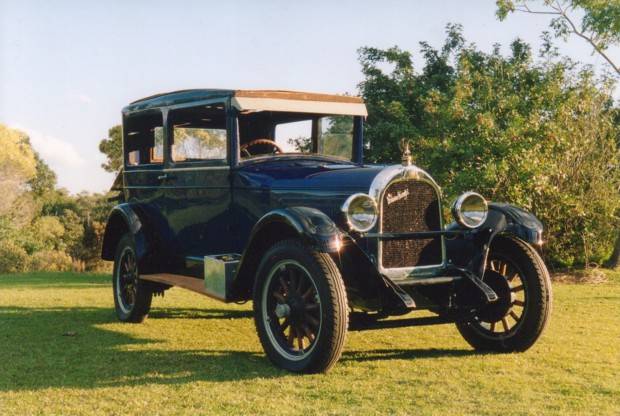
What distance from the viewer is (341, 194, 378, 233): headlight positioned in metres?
5.06

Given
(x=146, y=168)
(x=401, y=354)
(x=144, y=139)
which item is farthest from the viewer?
(x=144, y=139)

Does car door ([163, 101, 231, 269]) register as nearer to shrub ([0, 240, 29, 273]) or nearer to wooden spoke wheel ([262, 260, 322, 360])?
wooden spoke wheel ([262, 260, 322, 360])

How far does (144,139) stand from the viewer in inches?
306

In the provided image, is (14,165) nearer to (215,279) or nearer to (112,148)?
(112,148)

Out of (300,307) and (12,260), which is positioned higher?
Result: (300,307)

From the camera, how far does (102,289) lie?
443 inches

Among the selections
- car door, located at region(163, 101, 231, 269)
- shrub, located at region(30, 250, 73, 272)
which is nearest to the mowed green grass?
car door, located at region(163, 101, 231, 269)

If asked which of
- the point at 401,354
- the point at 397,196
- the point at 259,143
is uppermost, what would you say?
the point at 259,143

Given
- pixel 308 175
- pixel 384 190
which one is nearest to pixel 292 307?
pixel 384 190

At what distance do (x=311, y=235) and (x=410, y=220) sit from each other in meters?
1.06

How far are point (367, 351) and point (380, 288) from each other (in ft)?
3.18

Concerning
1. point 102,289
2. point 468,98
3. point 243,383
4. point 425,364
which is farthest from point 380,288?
point 468,98

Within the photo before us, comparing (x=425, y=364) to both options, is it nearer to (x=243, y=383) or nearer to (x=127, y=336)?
(x=243, y=383)

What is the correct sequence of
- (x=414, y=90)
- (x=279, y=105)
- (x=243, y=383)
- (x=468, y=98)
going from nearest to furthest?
1. (x=243, y=383)
2. (x=279, y=105)
3. (x=468, y=98)
4. (x=414, y=90)
